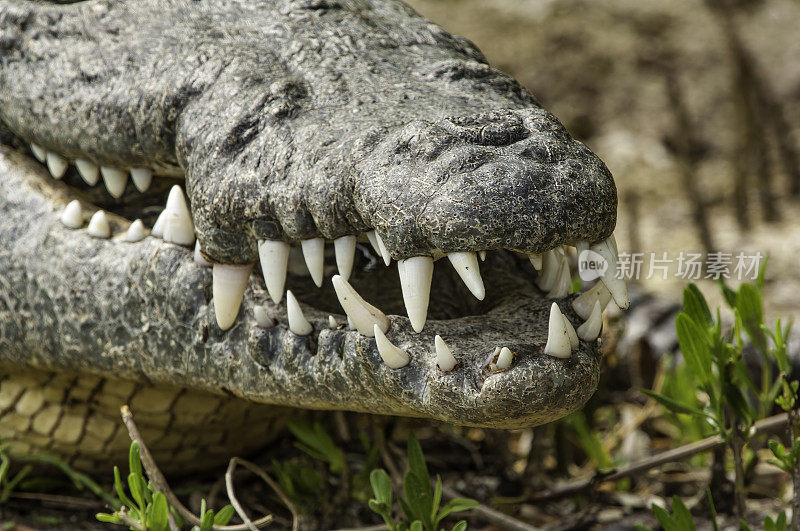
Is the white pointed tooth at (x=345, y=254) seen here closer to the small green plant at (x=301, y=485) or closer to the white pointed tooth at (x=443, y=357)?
the white pointed tooth at (x=443, y=357)

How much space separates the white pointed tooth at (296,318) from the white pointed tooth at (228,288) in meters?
0.14

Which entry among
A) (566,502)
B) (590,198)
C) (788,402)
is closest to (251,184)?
(590,198)

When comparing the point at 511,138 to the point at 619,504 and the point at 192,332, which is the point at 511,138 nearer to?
the point at 192,332

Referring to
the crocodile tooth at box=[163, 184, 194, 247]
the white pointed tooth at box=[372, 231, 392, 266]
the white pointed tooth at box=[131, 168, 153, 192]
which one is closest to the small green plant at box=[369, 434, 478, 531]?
the white pointed tooth at box=[372, 231, 392, 266]

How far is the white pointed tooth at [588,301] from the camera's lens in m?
1.61

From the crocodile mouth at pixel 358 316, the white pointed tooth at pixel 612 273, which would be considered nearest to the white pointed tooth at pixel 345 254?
the crocodile mouth at pixel 358 316

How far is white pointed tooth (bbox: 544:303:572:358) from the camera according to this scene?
1431 mm

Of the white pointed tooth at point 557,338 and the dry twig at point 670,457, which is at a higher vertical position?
the white pointed tooth at point 557,338

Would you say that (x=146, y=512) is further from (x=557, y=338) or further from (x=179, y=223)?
(x=557, y=338)

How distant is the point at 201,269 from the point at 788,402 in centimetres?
128

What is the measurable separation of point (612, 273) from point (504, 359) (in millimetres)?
274

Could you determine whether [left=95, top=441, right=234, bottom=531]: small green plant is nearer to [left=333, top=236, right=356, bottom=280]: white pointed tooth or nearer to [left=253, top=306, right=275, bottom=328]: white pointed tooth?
[left=253, top=306, right=275, bottom=328]: white pointed tooth

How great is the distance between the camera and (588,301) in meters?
1.62

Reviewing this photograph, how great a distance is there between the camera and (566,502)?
2455mm
